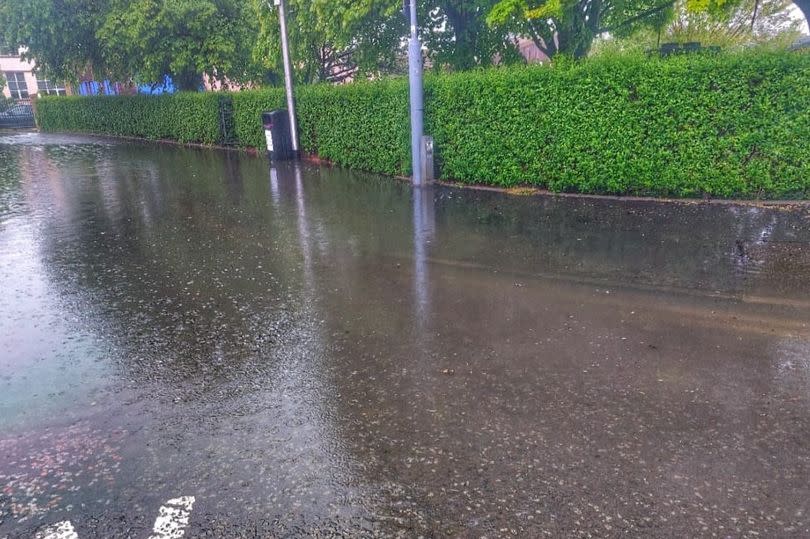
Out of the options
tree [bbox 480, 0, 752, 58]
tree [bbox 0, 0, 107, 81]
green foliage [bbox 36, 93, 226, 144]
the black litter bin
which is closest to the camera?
tree [bbox 480, 0, 752, 58]

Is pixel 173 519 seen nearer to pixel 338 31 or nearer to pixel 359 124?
pixel 359 124

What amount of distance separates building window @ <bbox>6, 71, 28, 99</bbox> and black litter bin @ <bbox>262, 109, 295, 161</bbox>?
54.1m

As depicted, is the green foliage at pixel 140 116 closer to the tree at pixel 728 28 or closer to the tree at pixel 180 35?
the tree at pixel 180 35

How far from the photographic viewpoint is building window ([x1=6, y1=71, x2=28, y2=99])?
57.6m

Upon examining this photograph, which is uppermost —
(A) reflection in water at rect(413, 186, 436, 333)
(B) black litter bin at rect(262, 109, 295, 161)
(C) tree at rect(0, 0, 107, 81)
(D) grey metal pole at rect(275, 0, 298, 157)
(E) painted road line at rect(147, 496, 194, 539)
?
(C) tree at rect(0, 0, 107, 81)

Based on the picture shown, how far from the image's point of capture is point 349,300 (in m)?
6.14

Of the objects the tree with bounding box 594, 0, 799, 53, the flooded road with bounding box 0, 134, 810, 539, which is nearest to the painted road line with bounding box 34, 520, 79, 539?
the flooded road with bounding box 0, 134, 810, 539

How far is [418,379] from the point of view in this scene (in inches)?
175

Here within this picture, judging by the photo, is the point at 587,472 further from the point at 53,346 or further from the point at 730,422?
the point at 53,346

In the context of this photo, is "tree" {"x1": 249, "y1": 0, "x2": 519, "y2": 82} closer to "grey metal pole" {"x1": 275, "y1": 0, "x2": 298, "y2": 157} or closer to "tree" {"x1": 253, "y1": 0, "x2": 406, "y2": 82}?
"tree" {"x1": 253, "y1": 0, "x2": 406, "y2": 82}

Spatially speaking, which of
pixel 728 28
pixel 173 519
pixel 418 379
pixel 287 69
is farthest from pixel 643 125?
pixel 728 28

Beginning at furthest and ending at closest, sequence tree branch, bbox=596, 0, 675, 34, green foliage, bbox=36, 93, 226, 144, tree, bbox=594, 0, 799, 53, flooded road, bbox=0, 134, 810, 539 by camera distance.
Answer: green foliage, bbox=36, 93, 226, 144 < tree, bbox=594, 0, 799, 53 < tree branch, bbox=596, 0, 675, 34 < flooded road, bbox=0, 134, 810, 539

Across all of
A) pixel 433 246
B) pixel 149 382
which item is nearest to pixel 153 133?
pixel 433 246

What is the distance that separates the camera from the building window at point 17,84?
189ft
